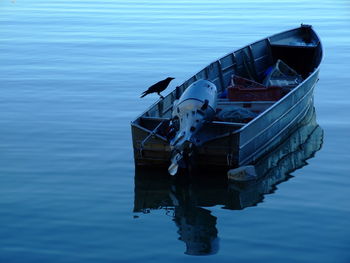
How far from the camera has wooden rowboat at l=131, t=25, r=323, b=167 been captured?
1435cm

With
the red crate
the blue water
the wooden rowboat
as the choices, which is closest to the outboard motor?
the wooden rowboat

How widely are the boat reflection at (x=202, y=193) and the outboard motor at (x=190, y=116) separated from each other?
570 millimetres

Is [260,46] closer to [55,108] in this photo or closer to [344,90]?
[344,90]

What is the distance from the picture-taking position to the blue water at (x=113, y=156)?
11.7 m

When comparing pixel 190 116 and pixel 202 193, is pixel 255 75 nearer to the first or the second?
pixel 190 116

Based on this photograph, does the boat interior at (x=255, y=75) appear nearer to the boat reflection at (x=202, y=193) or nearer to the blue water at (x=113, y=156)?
the boat reflection at (x=202, y=193)

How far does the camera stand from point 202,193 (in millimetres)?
14094

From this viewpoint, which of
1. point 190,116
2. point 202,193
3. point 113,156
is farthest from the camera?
point 113,156

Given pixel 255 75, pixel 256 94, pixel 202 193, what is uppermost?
pixel 255 75

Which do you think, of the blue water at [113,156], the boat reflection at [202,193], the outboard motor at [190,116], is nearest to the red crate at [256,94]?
the boat reflection at [202,193]

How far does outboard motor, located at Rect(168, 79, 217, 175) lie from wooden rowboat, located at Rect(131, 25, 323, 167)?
0.25 metres

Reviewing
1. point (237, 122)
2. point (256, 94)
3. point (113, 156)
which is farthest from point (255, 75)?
point (113, 156)

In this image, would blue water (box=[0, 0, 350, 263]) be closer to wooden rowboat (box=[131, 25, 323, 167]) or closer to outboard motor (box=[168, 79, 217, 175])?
wooden rowboat (box=[131, 25, 323, 167])

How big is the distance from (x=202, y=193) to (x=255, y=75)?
757cm
